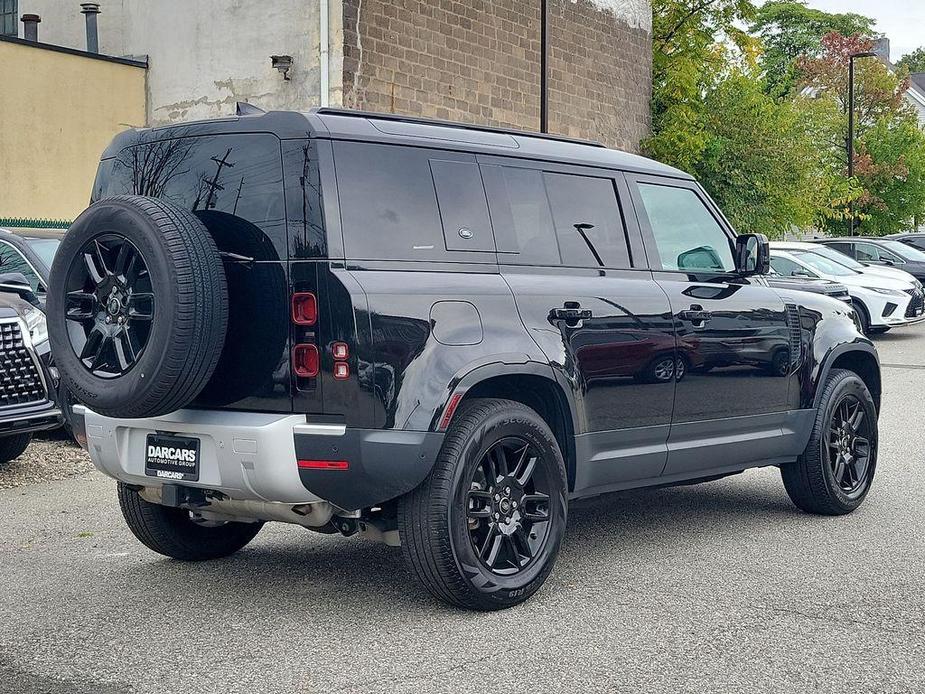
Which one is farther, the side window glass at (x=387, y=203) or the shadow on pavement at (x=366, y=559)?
the shadow on pavement at (x=366, y=559)

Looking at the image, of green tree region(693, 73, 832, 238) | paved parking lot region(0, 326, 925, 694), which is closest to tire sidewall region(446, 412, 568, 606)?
paved parking lot region(0, 326, 925, 694)

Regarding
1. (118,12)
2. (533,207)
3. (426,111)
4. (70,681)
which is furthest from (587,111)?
(70,681)

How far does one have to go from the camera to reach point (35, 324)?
896 centimetres

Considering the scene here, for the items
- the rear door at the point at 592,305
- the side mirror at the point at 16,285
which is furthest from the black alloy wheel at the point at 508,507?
the side mirror at the point at 16,285

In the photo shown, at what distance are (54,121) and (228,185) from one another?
63.6 ft

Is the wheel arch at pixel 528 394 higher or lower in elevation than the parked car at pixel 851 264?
lower

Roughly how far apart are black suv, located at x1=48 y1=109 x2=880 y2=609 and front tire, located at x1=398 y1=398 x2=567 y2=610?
0.01 meters

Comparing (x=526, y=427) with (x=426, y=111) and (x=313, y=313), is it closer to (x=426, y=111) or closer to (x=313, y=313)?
(x=313, y=313)

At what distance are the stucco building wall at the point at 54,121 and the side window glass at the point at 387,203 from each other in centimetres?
1898

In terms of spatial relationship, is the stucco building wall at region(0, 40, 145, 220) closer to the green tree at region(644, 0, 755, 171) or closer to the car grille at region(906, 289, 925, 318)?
the green tree at region(644, 0, 755, 171)

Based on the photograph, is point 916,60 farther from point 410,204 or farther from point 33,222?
point 410,204

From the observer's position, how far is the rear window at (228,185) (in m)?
5.08

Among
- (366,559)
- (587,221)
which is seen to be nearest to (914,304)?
(587,221)

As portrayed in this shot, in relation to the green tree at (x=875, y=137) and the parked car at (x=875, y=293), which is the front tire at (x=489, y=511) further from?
the green tree at (x=875, y=137)
